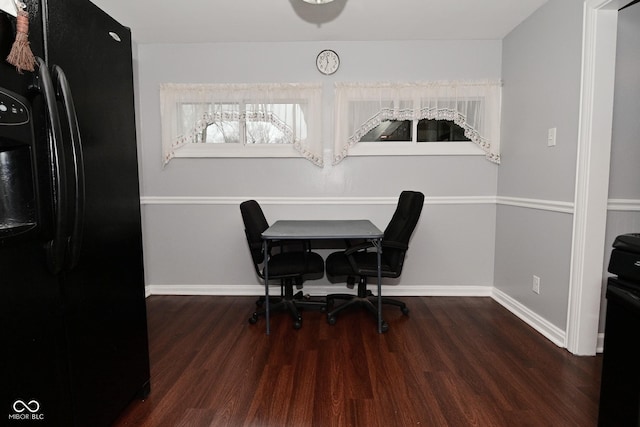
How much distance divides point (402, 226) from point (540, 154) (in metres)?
1.21

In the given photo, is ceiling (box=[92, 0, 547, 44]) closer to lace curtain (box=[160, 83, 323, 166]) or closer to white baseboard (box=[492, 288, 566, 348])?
lace curtain (box=[160, 83, 323, 166])

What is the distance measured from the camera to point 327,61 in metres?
3.10

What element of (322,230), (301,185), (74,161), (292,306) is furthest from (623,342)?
(301,185)

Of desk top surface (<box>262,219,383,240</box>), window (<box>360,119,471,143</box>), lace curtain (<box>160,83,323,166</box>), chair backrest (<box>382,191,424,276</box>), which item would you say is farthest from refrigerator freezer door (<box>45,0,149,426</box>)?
window (<box>360,119,471,143</box>)

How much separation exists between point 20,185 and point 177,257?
2448 mm

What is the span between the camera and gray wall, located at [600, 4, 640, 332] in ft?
6.64

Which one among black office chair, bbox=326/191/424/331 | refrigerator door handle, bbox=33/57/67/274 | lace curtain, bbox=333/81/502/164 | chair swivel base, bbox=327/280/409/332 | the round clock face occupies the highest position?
the round clock face

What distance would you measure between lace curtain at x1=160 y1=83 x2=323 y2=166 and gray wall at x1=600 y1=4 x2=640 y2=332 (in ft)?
7.23

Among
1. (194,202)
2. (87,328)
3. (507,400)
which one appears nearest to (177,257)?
(194,202)

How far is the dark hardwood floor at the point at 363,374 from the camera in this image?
5.23ft

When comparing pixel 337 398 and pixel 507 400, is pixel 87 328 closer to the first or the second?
pixel 337 398

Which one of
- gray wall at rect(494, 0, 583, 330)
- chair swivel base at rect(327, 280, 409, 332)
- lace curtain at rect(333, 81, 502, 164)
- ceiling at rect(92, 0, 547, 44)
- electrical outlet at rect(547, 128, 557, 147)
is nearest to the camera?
gray wall at rect(494, 0, 583, 330)

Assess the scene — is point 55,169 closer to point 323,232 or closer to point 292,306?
point 323,232

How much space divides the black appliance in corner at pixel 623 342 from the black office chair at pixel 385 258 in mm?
1303
